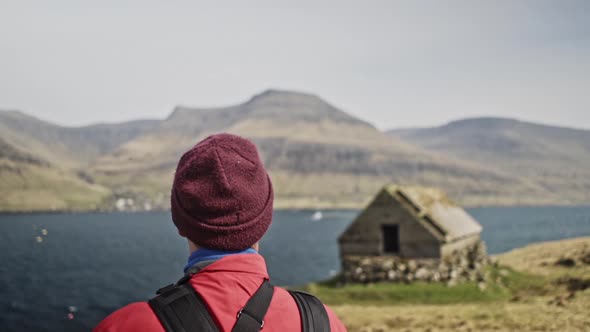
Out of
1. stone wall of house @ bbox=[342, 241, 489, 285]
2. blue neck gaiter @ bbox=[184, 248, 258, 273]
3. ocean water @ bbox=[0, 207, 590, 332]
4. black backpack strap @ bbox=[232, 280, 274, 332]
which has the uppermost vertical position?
blue neck gaiter @ bbox=[184, 248, 258, 273]

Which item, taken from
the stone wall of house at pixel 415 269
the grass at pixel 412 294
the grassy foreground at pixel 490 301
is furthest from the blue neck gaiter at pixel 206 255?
the stone wall of house at pixel 415 269

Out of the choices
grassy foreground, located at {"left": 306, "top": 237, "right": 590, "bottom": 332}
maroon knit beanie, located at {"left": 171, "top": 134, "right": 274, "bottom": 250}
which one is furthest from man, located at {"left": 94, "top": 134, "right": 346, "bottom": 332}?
grassy foreground, located at {"left": 306, "top": 237, "right": 590, "bottom": 332}

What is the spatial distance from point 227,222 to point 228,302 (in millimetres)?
535

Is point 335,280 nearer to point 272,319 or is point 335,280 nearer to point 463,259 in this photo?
point 463,259

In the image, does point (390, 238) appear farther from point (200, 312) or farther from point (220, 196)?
point (200, 312)

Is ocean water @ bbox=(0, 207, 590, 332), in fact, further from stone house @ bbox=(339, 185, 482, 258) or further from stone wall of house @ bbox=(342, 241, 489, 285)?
stone house @ bbox=(339, 185, 482, 258)

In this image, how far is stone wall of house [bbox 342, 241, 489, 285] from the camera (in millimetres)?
30656

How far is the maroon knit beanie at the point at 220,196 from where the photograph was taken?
3383 mm

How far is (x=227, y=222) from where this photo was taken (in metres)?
3.40

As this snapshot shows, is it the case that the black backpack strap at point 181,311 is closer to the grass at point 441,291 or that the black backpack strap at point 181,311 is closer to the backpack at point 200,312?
the backpack at point 200,312

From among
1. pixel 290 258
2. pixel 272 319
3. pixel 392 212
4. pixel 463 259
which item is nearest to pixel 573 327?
pixel 463 259

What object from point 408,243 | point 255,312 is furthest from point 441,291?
point 255,312

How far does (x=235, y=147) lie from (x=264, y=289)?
0.90m

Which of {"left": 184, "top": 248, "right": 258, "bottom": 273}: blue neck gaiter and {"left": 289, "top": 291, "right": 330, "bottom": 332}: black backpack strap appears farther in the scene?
{"left": 184, "top": 248, "right": 258, "bottom": 273}: blue neck gaiter
